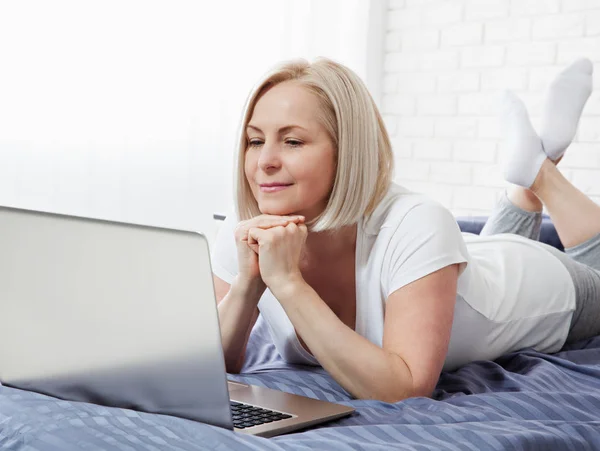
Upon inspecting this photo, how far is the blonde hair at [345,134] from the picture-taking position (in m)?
1.53

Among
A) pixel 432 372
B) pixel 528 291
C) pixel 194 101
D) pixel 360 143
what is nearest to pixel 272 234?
pixel 360 143

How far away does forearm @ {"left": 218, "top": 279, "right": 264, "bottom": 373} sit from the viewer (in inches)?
62.3

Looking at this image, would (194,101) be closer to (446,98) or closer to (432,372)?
(446,98)

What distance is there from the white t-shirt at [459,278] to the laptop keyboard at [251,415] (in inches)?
13.8

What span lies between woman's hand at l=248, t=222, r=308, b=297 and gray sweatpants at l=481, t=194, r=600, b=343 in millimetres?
898

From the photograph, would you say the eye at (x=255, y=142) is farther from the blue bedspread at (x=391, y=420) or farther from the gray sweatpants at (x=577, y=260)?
the gray sweatpants at (x=577, y=260)

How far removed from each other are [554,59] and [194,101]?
1.58 m

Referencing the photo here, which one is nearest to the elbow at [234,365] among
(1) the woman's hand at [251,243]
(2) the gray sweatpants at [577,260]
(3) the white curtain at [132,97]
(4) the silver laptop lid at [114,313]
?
(1) the woman's hand at [251,243]

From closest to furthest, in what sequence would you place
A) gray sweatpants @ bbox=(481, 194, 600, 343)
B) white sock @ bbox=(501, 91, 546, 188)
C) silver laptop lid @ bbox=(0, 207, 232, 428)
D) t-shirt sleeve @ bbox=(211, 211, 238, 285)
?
silver laptop lid @ bbox=(0, 207, 232, 428) → t-shirt sleeve @ bbox=(211, 211, 238, 285) → gray sweatpants @ bbox=(481, 194, 600, 343) → white sock @ bbox=(501, 91, 546, 188)

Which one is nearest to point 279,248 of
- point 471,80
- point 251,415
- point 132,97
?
point 251,415

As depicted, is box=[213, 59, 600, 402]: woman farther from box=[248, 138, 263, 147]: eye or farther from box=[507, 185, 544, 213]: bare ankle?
box=[507, 185, 544, 213]: bare ankle

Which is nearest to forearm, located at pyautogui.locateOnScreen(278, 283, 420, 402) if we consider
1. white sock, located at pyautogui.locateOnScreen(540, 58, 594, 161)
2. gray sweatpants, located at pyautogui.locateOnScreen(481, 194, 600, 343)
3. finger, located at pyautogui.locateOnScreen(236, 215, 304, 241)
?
finger, located at pyautogui.locateOnScreen(236, 215, 304, 241)

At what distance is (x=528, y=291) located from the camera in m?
1.95

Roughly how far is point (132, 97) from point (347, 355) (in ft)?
6.87
